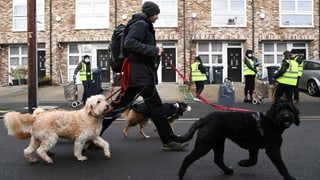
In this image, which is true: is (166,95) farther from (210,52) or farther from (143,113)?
(143,113)

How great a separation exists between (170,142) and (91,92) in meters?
9.15

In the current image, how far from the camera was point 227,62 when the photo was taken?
79.9 feet

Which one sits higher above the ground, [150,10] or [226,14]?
[226,14]

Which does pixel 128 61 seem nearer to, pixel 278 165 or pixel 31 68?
pixel 278 165

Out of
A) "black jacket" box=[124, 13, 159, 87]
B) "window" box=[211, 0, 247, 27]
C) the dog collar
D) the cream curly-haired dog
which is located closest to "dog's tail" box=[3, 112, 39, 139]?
the cream curly-haired dog

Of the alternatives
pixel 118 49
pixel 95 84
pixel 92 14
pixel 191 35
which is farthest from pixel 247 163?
pixel 92 14

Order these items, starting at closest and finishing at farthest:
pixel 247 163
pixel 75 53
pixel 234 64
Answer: pixel 247 163, pixel 234 64, pixel 75 53

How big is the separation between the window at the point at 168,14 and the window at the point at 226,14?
2.26 meters

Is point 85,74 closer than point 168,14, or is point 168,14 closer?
point 85,74

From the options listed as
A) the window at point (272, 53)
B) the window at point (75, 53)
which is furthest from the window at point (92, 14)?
the window at point (272, 53)

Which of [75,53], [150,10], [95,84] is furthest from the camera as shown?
[75,53]

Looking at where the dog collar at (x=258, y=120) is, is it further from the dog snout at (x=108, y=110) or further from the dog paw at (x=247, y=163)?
the dog snout at (x=108, y=110)

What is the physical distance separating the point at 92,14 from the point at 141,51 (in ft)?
64.6

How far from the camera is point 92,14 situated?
2447 cm
